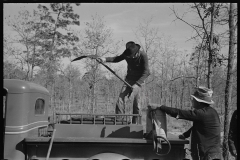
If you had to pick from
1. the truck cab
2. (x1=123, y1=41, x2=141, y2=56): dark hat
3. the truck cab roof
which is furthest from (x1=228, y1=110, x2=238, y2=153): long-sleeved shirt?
the truck cab roof

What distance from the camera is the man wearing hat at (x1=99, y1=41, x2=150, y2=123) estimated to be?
4988 mm

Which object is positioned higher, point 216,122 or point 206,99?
point 206,99

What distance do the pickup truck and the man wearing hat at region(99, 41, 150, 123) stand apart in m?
1.09

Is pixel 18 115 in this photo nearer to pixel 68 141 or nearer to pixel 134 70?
pixel 68 141

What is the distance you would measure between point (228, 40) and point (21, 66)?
9.76 meters

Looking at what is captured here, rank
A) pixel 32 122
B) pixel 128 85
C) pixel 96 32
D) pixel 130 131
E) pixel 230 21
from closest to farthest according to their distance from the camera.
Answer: pixel 130 131
pixel 32 122
pixel 128 85
pixel 230 21
pixel 96 32

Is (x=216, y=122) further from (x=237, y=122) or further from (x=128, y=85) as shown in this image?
(x=128, y=85)

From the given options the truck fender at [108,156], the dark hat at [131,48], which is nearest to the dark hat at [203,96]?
the truck fender at [108,156]

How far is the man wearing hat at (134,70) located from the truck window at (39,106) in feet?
4.68

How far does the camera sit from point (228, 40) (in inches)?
283

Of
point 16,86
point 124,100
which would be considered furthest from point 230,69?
point 16,86

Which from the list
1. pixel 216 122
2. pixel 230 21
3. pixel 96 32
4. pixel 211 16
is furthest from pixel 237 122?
pixel 96 32

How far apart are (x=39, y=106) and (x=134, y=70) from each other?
1.98 meters

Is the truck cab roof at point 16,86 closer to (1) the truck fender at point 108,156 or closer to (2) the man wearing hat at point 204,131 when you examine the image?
(1) the truck fender at point 108,156
